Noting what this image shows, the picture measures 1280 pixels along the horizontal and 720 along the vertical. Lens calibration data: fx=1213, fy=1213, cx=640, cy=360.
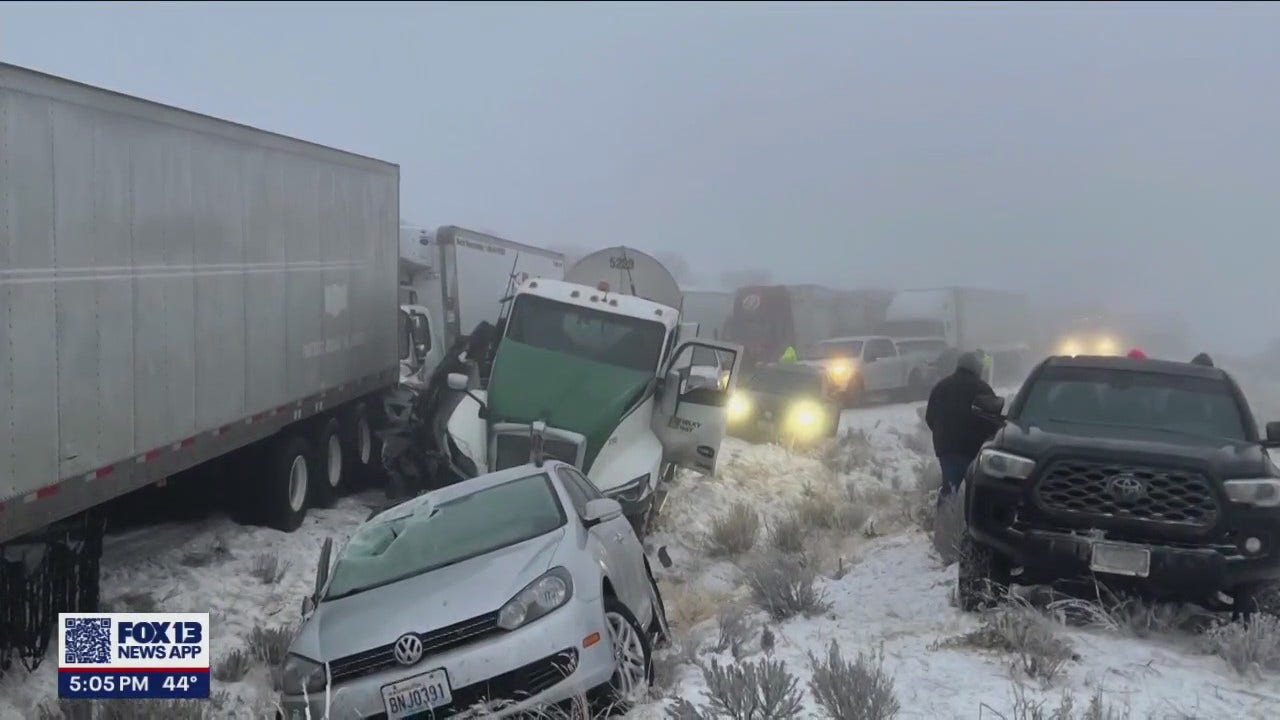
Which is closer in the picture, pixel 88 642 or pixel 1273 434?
pixel 88 642

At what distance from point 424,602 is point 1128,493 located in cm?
442

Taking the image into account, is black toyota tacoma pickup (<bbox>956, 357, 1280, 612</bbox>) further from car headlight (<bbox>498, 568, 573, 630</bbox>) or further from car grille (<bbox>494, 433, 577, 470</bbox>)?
car grille (<bbox>494, 433, 577, 470</bbox>)

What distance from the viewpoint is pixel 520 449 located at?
12.3 m

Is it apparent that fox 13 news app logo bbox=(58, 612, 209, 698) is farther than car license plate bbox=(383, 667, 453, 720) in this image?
Yes

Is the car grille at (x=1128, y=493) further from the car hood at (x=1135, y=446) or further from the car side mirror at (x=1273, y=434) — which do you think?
the car side mirror at (x=1273, y=434)

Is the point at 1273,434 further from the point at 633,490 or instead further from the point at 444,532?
the point at 633,490

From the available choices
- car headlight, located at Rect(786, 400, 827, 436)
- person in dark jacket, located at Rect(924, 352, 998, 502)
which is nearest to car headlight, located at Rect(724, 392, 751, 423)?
car headlight, located at Rect(786, 400, 827, 436)

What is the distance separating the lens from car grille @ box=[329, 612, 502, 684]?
595 cm

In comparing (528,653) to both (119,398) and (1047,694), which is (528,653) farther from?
(119,398)

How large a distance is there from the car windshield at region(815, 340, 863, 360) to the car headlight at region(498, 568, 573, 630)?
22.6 m

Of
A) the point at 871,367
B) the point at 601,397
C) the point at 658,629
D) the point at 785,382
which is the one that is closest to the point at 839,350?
the point at 871,367

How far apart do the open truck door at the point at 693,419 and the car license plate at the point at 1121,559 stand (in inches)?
234

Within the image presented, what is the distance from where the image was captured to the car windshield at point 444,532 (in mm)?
6852

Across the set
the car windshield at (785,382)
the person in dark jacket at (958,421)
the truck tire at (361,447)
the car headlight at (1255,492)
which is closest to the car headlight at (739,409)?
the car windshield at (785,382)
